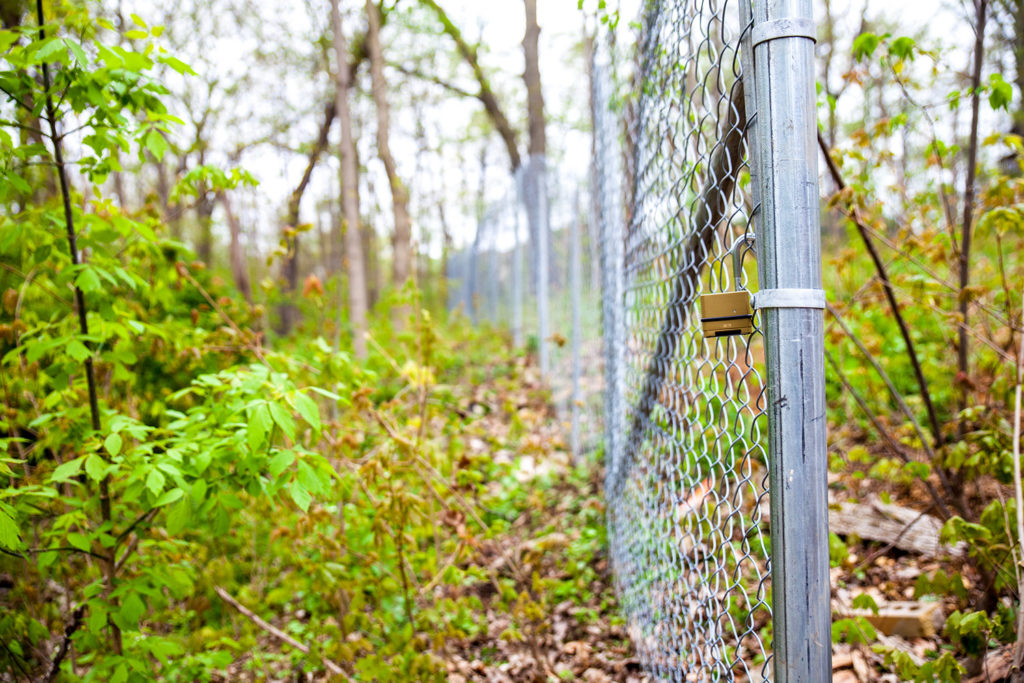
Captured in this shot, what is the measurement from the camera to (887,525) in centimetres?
293

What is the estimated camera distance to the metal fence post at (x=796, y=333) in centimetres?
97

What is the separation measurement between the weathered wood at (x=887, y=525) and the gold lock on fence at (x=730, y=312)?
2077 millimetres

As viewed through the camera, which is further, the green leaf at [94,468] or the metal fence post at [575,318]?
the metal fence post at [575,318]

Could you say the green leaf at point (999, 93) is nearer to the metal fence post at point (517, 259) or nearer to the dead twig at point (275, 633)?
the dead twig at point (275, 633)

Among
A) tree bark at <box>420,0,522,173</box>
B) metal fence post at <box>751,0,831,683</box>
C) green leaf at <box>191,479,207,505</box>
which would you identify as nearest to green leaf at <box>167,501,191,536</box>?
green leaf at <box>191,479,207,505</box>

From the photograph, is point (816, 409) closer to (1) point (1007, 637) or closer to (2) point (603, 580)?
(1) point (1007, 637)

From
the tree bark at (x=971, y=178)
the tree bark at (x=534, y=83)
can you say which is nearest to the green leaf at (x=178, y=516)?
the tree bark at (x=971, y=178)

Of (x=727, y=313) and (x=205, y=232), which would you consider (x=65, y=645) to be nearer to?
(x=727, y=313)

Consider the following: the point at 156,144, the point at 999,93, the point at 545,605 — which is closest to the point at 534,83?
the point at 999,93

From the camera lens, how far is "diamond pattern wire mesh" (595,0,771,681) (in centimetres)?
124

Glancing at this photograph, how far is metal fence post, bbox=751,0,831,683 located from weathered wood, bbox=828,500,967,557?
6.62 ft

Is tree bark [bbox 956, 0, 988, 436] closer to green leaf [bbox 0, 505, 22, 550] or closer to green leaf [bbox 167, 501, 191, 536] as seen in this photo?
green leaf [bbox 167, 501, 191, 536]

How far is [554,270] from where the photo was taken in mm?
5781

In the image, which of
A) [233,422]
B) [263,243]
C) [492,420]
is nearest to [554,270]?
[492,420]
